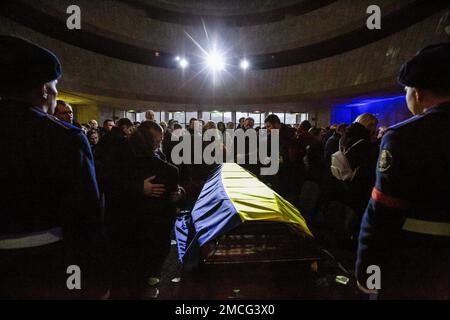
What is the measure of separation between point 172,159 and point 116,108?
1622 centimetres

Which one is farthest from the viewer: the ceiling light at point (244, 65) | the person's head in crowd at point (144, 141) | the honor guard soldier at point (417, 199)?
the ceiling light at point (244, 65)

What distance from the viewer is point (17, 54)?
1.03 meters

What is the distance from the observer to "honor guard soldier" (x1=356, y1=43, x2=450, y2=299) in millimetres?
1114

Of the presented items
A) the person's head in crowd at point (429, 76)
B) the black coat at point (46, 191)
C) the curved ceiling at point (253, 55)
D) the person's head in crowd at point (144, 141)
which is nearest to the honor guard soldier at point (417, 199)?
the person's head in crowd at point (429, 76)

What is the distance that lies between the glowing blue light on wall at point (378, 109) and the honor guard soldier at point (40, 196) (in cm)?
1414

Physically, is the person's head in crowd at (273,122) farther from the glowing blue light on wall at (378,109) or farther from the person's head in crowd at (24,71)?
the glowing blue light on wall at (378,109)

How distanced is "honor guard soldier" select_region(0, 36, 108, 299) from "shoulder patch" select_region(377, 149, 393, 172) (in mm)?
1324

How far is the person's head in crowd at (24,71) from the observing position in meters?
1.02

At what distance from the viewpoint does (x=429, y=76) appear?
116cm

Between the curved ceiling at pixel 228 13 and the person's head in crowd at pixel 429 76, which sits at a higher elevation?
the curved ceiling at pixel 228 13

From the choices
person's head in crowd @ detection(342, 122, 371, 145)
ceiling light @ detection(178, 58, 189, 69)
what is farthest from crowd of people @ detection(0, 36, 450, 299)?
ceiling light @ detection(178, 58, 189, 69)

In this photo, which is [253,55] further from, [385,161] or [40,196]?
[40,196]
